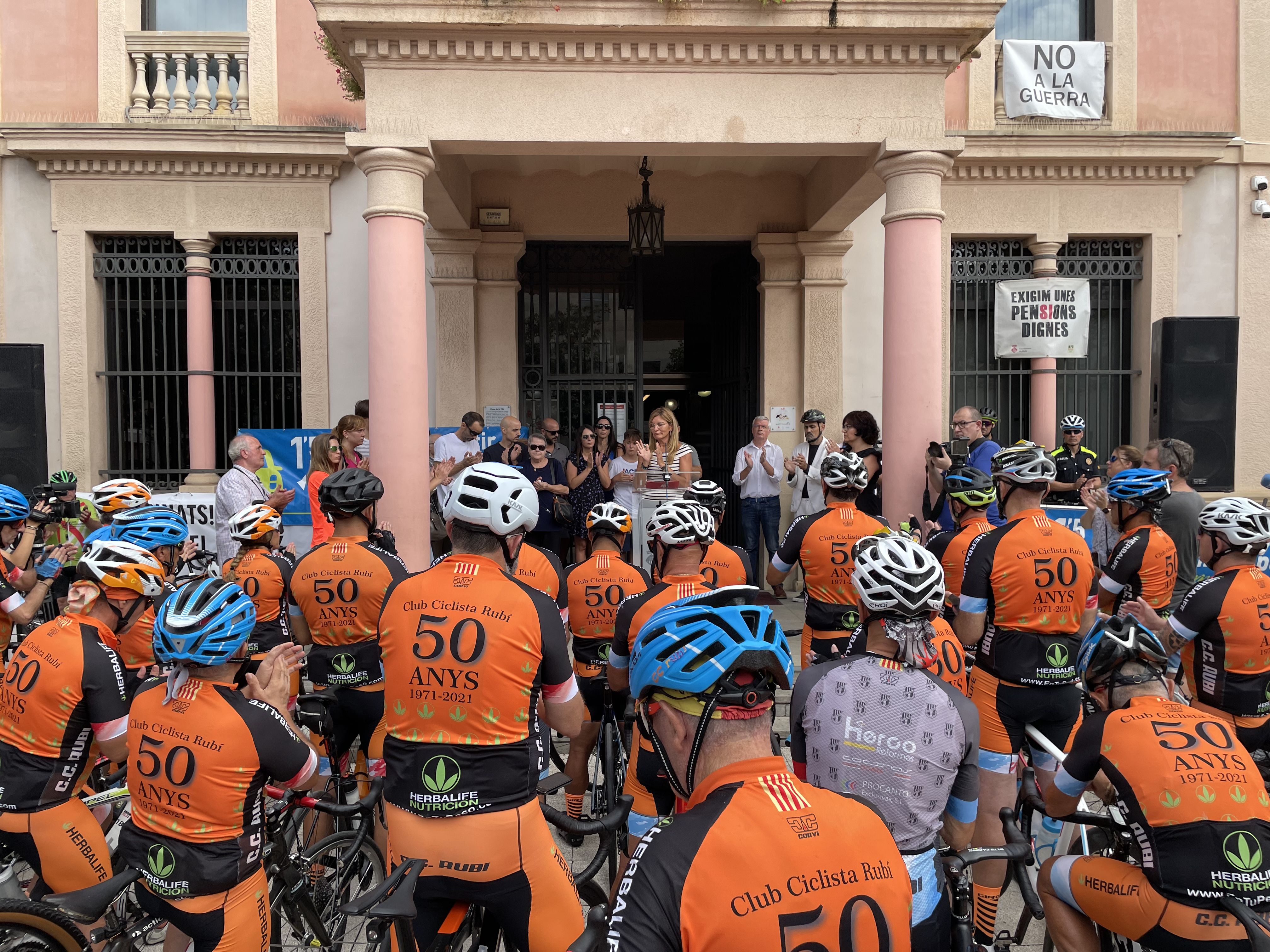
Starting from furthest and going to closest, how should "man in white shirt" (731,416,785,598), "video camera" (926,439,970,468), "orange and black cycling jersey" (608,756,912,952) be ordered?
"man in white shirt" (731,416,785,598) < "video camera" (926,439,970,468) < "orange and black cycling jersey" (608,756,912,952)

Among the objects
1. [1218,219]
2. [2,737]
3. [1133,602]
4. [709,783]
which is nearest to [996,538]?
[1133,602]

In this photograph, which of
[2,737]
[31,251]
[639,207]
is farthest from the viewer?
[31,251]

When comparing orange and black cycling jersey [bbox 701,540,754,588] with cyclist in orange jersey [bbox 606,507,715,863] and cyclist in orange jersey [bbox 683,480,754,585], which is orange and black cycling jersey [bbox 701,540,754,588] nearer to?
cyclist in orange jersey [bbox 683,480,754,585]

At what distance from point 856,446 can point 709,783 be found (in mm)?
6603

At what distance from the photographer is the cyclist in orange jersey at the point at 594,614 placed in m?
5.12

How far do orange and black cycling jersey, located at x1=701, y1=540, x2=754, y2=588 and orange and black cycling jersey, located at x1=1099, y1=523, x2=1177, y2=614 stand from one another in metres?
2.36

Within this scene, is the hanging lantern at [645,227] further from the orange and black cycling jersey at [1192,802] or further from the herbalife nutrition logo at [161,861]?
the herbalife nutrition logo at [161,861]

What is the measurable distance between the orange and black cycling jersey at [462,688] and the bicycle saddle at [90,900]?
0.87m

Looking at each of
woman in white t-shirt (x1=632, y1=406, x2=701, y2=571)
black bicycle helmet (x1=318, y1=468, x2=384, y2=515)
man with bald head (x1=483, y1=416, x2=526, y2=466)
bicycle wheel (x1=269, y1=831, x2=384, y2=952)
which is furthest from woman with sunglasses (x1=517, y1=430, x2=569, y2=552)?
bicycle wheel (x1=269, y1=831, x2=384, y2=952)

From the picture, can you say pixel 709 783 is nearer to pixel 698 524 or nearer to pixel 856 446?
pixel 698 524

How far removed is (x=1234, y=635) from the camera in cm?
418

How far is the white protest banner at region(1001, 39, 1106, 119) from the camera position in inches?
418

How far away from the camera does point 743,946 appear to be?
148 centimetres

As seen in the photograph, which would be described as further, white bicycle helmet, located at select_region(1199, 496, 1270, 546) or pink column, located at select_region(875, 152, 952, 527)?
pink column, located at select_region(875, 152, 952, 527)
